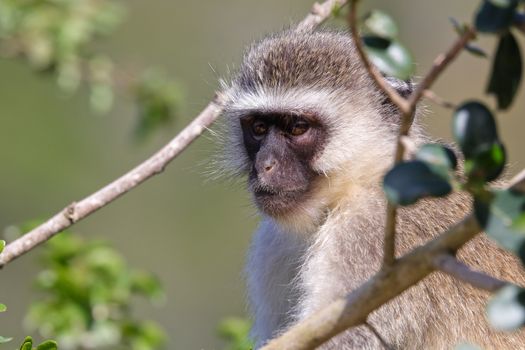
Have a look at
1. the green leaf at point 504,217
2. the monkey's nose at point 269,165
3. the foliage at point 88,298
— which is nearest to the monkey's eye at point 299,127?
the monkey's nose at point 269,165

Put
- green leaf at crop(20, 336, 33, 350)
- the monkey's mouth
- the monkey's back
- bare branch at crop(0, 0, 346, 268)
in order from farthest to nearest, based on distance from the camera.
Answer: the monkey's mouth, the monkey's back, bare branch at crop(0, 0, 346, 268), green leaf at crop(20, 336, 33, 350)

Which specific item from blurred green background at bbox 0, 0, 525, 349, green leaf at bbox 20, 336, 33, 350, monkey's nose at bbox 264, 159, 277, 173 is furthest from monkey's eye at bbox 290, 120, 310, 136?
blurred green background at bbox 0, 0, 525, 349

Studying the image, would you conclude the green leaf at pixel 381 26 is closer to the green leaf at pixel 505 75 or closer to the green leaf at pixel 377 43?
the green leaf at pixel 377 43

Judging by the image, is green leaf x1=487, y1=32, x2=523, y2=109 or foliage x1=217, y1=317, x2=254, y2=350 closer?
green leaf x1=487, y1=32, x2=523, y2=109

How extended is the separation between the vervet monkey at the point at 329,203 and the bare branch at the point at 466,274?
1.93 metres

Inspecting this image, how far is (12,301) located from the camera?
13.0 metres

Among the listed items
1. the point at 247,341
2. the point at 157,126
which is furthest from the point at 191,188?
the point at 247,341

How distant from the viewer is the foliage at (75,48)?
604 cm

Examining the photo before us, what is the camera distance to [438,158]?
2.31m

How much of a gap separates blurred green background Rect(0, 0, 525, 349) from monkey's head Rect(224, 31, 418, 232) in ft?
27.0

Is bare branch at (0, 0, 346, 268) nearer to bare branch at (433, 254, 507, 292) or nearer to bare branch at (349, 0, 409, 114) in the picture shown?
bare branch at (349, 0, 409, 114)

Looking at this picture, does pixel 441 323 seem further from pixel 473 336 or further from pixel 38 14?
pixel 38 14

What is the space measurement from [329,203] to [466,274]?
258 cm

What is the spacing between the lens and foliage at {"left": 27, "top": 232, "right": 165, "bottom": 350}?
4934 millimetres
